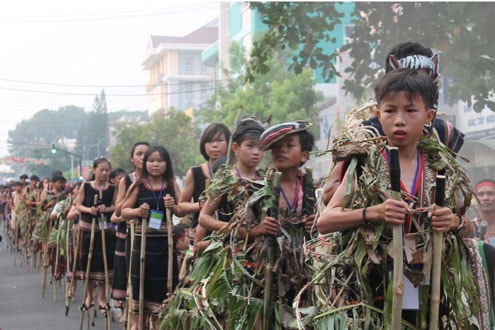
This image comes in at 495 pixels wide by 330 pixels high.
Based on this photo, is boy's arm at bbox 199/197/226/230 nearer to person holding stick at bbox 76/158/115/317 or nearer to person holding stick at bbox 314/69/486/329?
person holding stick at bbox 314/69/486/329

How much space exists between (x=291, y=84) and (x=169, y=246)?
33.3 meters

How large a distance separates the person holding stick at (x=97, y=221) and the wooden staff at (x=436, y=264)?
319 inches

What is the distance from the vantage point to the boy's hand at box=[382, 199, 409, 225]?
3.38 meters

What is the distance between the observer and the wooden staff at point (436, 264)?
3512 millimetres

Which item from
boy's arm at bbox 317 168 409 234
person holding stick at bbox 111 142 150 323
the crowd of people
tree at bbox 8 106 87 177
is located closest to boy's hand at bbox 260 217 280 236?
the crowd of people

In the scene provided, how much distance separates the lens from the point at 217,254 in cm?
588

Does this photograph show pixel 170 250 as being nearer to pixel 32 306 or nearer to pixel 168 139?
pixel 32 306

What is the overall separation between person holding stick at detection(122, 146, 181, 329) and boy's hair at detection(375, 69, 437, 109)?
496 cm

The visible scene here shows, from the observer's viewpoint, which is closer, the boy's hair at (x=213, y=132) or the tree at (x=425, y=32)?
the boy's hair at (x=213, y=132)

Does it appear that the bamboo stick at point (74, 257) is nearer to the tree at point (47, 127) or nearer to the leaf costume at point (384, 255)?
the leaf costume at point (384, 255)

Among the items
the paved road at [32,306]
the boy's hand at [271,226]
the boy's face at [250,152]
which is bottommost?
the paved road at [32,306]

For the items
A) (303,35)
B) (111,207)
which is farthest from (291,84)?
(111,207)

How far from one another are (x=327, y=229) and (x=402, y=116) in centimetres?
55

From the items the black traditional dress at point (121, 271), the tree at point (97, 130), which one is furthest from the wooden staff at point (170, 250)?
the tree at point (97, 130)
